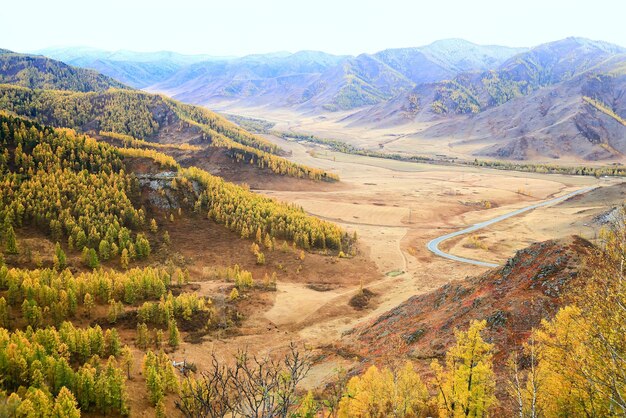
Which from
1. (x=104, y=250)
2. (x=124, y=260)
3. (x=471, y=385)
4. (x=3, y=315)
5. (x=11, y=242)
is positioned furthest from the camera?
(x=124, y=260)

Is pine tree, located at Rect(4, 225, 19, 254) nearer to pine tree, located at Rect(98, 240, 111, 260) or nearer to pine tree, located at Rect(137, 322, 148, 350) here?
pine tree, located at Rect(98, 240, 111, 260)

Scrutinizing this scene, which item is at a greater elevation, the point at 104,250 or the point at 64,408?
the point at 64,408

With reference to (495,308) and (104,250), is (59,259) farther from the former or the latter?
(495,308)

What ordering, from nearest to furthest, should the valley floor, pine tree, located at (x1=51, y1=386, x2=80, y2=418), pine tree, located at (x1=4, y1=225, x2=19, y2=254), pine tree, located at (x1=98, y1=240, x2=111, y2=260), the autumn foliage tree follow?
the autumn foliage tree
pine tree, located at (x1=51, y1=386, x2=80, y2=418)
the valley floor
pine tree, located at (x1=4, y1=225, x2=19, y2=254)
pine tree, located at (x1=98, y1=240, x2=111, y2=260)

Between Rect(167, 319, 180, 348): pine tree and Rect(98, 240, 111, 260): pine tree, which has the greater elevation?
Rect(98, 240, 111, 260): pine tree

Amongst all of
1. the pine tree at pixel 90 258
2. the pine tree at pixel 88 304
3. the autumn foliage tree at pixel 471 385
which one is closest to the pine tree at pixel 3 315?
the pine tree at pixel 88 304

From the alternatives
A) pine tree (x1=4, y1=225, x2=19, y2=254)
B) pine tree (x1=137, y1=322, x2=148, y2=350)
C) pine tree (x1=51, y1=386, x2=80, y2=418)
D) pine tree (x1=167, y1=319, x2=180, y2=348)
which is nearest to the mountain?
pine tree (x1=167, y1=319, x2=180, y2=348)

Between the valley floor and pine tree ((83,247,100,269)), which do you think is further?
pine tree ((83,247,100,269))

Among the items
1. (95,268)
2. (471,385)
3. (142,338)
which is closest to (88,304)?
(142,338)
